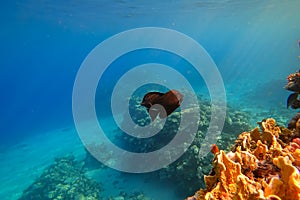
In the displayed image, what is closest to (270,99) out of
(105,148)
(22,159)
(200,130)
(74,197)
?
(200,130)

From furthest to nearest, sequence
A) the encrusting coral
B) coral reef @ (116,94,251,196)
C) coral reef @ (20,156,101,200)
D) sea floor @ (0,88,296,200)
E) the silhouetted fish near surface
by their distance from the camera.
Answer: coral reef @ (20,156,101,200)
sea floor @ (0,88,296,200)
coral reef @ (116,94,251,196)
the silhouetted fish near surface
the encrusting coral

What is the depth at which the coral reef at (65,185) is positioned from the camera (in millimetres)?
10914

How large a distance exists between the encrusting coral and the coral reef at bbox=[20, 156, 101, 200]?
30.2ft

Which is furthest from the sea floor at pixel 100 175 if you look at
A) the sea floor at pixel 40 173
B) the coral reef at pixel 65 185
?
the coral reef at pixel 65 185

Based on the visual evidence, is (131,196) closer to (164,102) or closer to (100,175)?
(100,175)

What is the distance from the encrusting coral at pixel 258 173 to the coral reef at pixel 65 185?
921 cm

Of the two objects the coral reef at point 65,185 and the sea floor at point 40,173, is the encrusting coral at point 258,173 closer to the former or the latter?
the sea floor at point 40,173

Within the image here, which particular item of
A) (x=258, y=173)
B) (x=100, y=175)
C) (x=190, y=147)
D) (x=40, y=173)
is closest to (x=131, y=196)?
(x=190, y=147)

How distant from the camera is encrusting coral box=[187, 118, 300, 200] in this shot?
5.13 feet

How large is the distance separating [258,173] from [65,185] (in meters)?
11.7

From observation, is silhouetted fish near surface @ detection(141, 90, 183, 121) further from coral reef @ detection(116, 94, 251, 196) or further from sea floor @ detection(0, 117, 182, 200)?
sea floor @ detection(0, 117, 182, 200)

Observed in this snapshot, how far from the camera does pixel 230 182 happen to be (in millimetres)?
2092

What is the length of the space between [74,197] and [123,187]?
2362mm

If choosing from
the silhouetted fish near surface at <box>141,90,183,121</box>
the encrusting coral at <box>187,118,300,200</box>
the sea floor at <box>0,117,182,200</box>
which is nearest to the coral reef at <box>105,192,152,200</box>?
the sea floor at <box>0,117,182,200</box>
